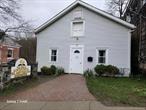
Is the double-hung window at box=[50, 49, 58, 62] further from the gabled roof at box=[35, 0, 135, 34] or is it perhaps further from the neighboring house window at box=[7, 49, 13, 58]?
the neighboring house window at box=[7, 49, 13, 58]

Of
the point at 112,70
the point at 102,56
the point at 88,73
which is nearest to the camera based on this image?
the point at 112,70

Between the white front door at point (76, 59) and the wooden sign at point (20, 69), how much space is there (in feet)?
19.8

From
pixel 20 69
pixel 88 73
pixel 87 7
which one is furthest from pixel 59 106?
pixel 87 7

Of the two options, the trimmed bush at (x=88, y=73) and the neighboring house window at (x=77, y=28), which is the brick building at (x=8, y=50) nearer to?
the neighboring house window at (x=77, y=28)

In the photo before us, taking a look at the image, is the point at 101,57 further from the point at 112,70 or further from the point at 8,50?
the point at 8,50

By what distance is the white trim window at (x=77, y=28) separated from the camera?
74.8 feet

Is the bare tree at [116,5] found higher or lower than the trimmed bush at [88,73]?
higher

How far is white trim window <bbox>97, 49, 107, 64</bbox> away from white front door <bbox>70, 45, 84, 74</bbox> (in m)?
1.53

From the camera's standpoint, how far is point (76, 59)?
74.7 ft

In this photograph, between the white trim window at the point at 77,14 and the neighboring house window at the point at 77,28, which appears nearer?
the neighboring house window at the point at 77,28

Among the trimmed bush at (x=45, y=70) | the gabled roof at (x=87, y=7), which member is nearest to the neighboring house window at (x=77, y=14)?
the gabled roof at (x=87, y=7)

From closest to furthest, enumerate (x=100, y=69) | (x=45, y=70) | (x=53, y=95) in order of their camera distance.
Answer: (x=53, y=95)
(x=100, y=69)
(x=45, y=70)

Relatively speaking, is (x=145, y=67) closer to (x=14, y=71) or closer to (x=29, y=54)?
(x=14, y=71)

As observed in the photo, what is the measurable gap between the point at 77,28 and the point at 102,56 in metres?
3.44
